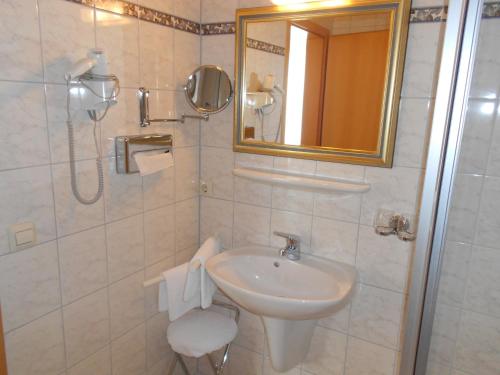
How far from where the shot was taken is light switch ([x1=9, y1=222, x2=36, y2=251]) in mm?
1240

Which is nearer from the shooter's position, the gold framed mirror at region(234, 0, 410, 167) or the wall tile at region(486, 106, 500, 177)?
the wall tile at region(486, 106, 500, 177)

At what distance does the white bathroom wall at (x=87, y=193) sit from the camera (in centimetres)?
123

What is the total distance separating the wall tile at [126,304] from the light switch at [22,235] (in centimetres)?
46

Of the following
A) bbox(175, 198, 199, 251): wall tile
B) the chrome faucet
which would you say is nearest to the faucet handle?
the chrome faucet

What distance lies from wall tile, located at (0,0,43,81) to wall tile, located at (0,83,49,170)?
0.01 metres

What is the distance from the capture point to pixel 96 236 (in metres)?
1.54

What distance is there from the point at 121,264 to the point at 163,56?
3.24 feet

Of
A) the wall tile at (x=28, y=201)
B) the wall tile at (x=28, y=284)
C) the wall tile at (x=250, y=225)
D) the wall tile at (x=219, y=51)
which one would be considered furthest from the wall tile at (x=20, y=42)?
the wall tile at (x=250, y=225)

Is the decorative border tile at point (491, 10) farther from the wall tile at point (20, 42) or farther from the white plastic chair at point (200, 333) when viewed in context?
the white plastic chair at point (200, 333)

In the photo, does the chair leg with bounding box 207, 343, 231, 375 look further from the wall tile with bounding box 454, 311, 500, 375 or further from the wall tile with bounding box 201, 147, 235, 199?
the wall tile with bounding box 454, 311, 500, 375

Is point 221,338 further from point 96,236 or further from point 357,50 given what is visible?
point 357,50

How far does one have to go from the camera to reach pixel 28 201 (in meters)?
1.27

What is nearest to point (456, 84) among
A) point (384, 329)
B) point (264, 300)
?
point (264, 300)

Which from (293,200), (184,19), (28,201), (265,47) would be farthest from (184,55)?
(28,201)
